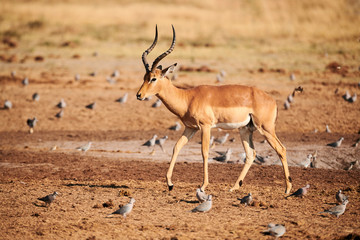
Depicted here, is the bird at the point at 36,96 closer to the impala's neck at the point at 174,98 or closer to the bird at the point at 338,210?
the impala's neck at the point at 174,98

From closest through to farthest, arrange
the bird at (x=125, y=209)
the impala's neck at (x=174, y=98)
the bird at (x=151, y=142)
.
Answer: the bird at (x=125, y=209), the impala's neck at (x=174, y=98), the bird at (x=151, y=142)

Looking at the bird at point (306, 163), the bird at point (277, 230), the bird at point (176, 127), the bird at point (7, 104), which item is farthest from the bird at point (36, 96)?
the bird at point (277, 230)

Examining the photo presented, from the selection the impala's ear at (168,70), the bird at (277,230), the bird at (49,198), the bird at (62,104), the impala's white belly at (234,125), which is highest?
the impala's ear at (168,70)

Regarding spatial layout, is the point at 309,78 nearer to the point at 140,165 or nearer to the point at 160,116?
the point at 160,116

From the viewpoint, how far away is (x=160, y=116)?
22.0m

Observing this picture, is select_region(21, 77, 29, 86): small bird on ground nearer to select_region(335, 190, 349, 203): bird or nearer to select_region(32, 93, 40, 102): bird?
select_region(32, 93, 40, 102): bird

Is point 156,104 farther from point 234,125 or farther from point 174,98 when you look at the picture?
point 234,125

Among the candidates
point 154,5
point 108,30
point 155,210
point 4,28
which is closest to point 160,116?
point 155,210

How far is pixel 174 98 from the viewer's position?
12.9 metres

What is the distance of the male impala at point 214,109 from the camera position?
41.0 ft

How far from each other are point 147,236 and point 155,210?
1477 millimetres

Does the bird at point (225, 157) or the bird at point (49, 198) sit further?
the bird at point (225, 157)

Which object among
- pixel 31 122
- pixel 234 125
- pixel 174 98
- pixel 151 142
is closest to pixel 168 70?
pixel 174 98

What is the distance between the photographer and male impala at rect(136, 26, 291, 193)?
12.5 meters
